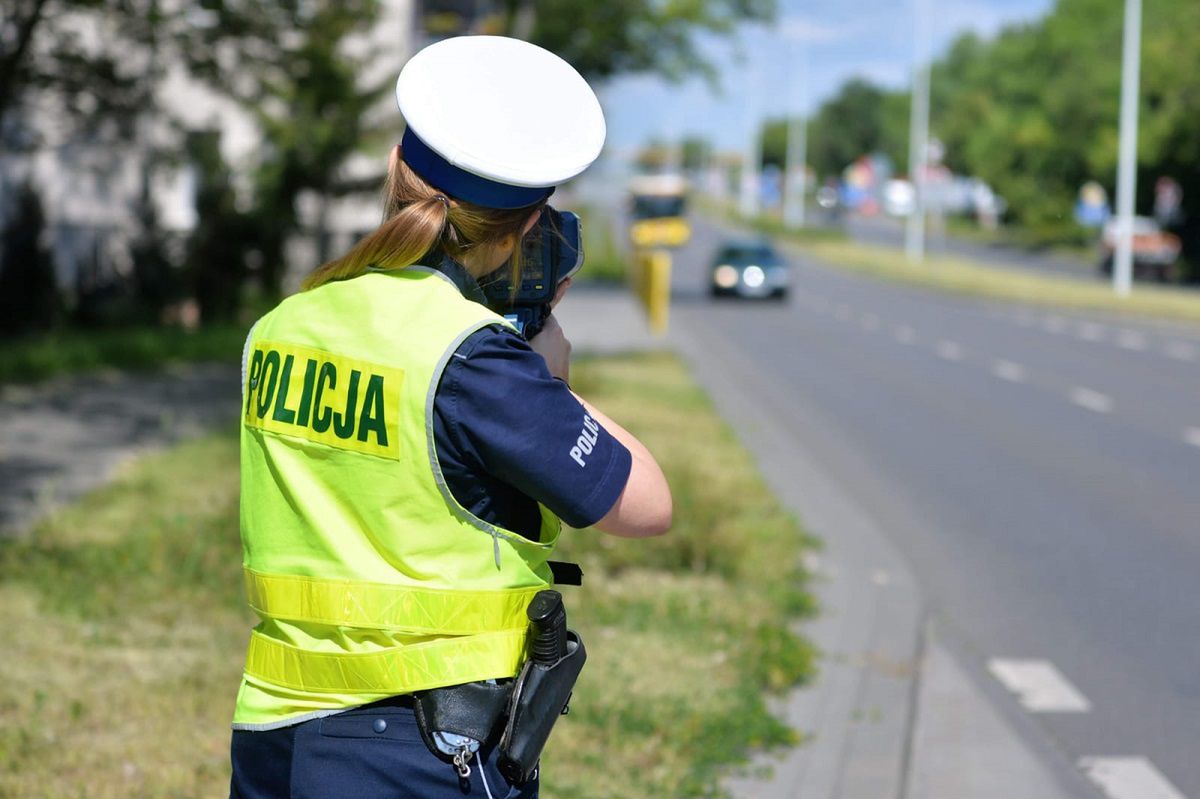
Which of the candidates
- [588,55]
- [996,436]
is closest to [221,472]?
[996,436]

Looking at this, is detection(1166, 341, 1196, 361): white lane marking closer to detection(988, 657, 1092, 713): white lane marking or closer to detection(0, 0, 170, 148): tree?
detection(0, 0, 170, 148): tree

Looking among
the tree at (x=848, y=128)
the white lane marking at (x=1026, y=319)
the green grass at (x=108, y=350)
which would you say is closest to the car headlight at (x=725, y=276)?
Answer: the white lane marking at (x=1026, y=319)

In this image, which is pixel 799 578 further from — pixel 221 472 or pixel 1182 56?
pixel 1182 56

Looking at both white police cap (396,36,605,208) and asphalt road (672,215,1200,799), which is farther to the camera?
asphalt road (672,215,1200,799)

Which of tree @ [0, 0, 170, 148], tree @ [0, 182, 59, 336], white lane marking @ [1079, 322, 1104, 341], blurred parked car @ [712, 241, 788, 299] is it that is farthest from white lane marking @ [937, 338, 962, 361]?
tree @ [0, 0, 170, 148]

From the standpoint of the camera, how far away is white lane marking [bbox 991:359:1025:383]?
1866 cm

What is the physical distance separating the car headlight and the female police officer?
3452 centimetres

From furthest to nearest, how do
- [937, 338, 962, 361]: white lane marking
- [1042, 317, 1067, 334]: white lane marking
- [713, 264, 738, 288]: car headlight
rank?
[713, 264, 738, 288]: car headlight
[1042, 317, 1067, 334]: white lane marking
[937, 338, 962, 361]: white lane marking

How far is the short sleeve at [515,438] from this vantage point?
185cm

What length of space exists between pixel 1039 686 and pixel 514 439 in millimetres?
4584

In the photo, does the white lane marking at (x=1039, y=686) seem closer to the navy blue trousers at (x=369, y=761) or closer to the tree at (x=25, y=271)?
the navy blue trousers at (x=369, y=761)

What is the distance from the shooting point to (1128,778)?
496 cm

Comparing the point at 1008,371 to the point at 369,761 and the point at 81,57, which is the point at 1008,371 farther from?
the point at 369,761

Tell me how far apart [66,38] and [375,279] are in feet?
36.3
